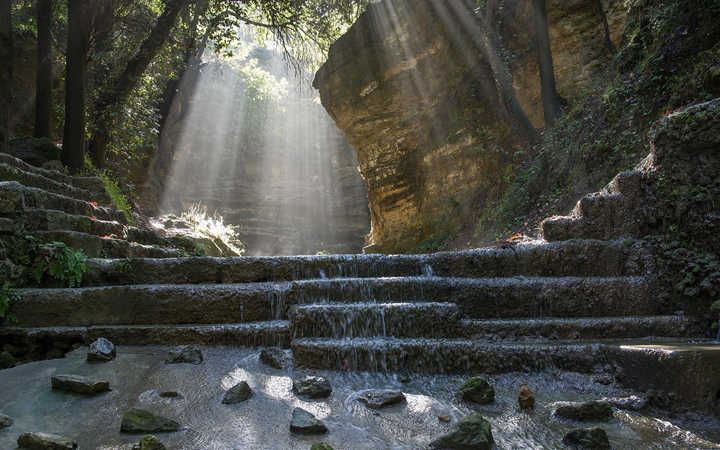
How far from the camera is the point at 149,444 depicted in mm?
1873

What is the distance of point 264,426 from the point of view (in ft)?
7.49

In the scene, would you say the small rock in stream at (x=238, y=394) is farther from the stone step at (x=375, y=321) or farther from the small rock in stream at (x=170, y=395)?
the stone step at (x=375, y=321)

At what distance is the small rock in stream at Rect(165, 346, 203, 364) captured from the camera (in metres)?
3.26

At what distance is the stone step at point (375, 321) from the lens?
147 inches

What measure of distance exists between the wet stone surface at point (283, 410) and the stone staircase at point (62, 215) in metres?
1.73

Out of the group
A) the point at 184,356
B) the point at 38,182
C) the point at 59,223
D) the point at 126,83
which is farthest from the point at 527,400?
the point at 126,83

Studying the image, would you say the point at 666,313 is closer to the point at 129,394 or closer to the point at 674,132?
the point at 674,132

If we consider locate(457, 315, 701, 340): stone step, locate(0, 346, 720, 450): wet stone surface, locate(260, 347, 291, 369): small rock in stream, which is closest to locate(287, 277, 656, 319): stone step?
locate(457, 315, 701, 340): stone step

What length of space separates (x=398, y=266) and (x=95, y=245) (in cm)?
352

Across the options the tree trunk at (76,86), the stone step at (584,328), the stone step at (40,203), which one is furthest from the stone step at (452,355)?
the tree trunk at (76,86)

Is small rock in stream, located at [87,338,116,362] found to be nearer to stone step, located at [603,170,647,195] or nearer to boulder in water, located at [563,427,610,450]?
boulder in water, located at [563,427,610,450]

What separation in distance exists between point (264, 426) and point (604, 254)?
3.68m

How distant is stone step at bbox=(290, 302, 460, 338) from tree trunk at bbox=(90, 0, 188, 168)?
8.73 metres

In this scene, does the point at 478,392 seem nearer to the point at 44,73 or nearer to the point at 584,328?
the point at 584,328
